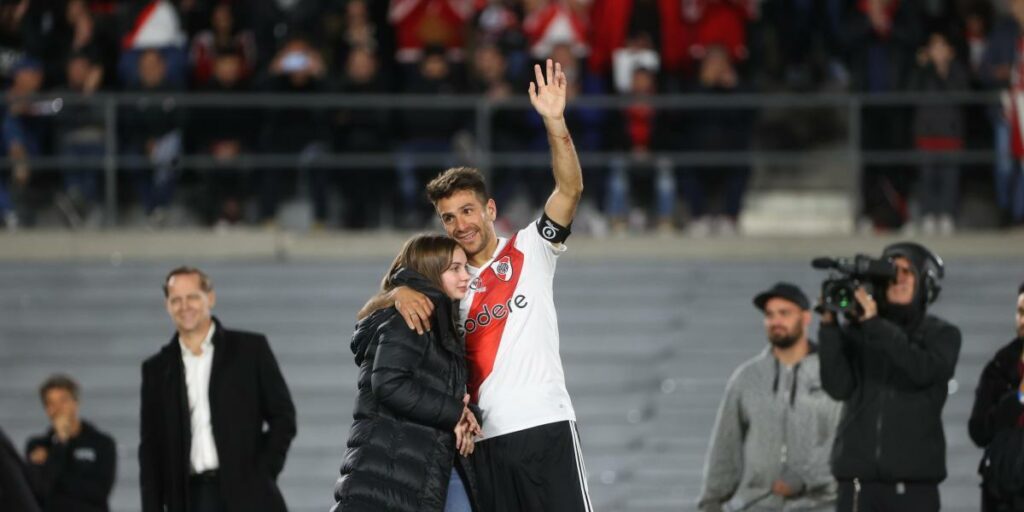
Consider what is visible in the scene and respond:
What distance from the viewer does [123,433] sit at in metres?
15.0

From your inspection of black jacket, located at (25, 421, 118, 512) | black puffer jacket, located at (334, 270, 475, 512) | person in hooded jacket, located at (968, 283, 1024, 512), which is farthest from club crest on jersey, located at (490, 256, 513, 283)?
black jacket, located at (25, 421, 118, 512)

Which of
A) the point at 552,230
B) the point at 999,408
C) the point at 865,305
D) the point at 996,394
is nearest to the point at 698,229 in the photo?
the point at 996,394

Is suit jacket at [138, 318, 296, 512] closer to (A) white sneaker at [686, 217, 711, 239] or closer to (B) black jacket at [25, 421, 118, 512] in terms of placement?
(B) black jacket at [25, 421, 118, 512]

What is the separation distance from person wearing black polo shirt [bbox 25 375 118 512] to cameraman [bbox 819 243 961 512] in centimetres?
443

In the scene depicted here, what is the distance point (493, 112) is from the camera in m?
17.5

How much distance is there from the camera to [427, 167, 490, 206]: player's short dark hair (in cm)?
830

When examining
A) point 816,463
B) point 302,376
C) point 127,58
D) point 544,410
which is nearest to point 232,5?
point 127,58

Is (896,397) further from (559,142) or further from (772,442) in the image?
(559,142)

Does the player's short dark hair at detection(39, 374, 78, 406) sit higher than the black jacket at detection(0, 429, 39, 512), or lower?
higher

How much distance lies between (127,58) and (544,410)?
413 inches

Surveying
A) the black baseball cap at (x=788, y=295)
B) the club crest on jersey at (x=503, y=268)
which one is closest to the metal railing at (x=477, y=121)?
the black baseball cap at (x=788, y=295)

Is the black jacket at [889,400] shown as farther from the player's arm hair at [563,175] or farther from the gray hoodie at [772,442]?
the player's arm hair at [563,175]

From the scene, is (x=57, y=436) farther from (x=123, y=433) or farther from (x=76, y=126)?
(x=76, y=126)

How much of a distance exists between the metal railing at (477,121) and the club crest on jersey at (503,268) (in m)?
8.64
